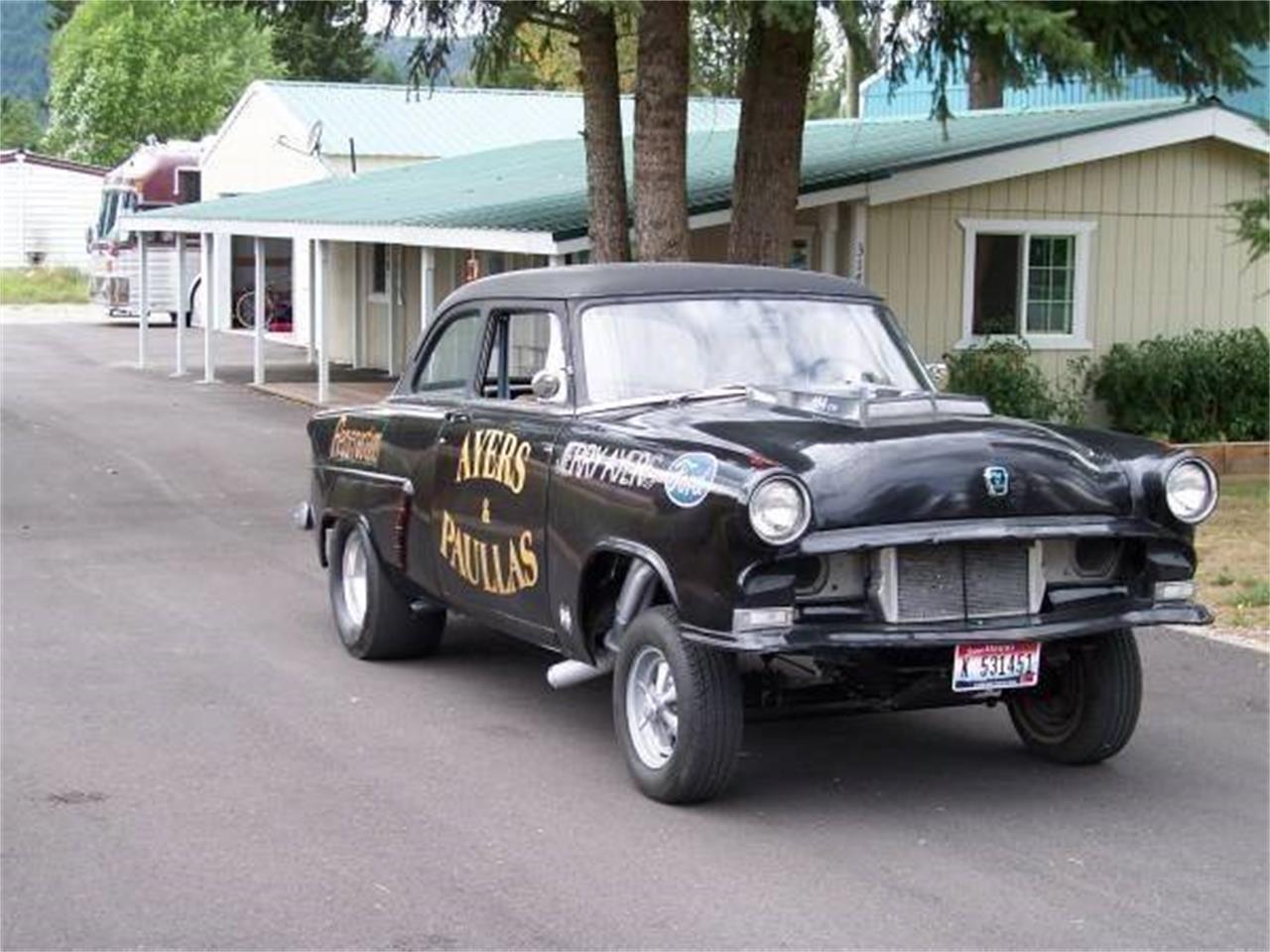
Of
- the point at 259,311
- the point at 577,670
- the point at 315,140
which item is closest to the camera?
the point at 577,670

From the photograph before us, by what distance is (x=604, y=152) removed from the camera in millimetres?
15484

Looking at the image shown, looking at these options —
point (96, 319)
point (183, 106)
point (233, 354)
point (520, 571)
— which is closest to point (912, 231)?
point (520, 571)

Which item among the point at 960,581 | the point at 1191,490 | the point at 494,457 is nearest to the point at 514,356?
the point at 494,457

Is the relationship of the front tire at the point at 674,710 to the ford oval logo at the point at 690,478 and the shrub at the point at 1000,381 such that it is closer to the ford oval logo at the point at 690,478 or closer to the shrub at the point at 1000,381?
the ford oval logo at the point at 690,478

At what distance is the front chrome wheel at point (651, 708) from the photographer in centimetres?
643

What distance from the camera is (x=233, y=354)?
107 feet

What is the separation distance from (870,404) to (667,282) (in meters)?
1.26

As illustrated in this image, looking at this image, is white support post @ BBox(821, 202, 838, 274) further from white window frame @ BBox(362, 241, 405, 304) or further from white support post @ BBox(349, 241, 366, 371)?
white support post @ BBox(349, 241, 366, 371)

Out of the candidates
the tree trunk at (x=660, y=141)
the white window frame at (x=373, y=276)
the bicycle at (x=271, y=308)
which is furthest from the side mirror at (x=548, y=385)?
the bicycle at (x=271, y=308)

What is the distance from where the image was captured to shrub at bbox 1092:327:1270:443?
701 inches

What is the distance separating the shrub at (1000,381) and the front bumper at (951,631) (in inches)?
427

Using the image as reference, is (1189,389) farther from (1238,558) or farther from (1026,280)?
(1238,558)

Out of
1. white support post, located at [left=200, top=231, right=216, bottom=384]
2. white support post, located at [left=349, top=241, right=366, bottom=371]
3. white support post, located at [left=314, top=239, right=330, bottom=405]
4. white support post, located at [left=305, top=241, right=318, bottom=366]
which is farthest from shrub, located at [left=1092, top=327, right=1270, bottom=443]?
white support post, located at [left=305, top=241, right=318, bottom=366]

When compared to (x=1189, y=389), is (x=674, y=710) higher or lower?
lower
